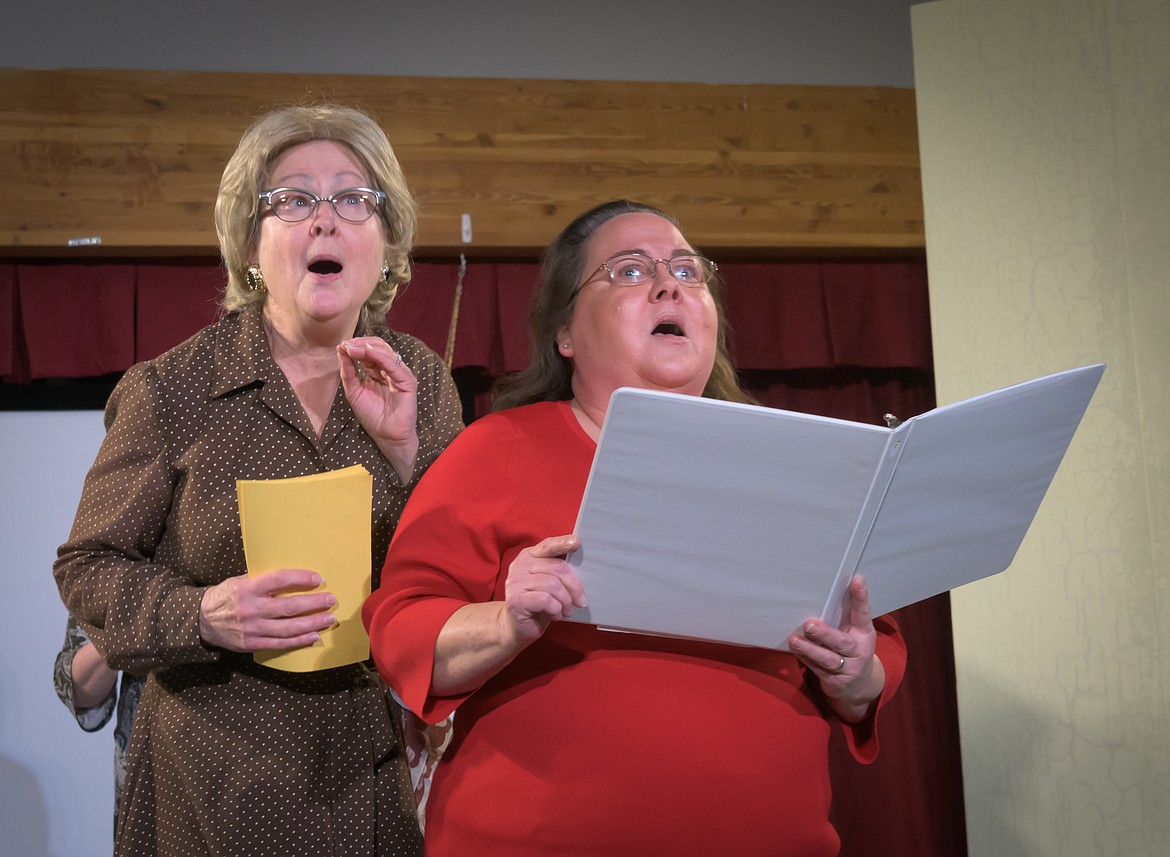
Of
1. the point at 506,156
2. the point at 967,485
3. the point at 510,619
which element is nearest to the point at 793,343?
the point at 506,156

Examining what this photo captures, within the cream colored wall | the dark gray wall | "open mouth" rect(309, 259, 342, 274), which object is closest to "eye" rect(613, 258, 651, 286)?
"open mouth" rect(309, 259, 342, 274)

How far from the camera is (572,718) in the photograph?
1.30 m

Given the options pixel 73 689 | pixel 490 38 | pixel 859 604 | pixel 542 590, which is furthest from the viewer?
pixel 490 38

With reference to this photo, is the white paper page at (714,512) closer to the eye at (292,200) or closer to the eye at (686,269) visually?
the eye at (686,269)

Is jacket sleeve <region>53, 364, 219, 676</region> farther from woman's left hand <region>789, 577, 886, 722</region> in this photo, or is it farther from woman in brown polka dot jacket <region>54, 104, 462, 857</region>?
woman's left hand <region>789, 577, 886, 722</region>

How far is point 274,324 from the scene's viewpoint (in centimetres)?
164

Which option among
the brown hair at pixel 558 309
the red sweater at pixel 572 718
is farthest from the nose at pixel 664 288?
the red sweater at pixel 572 718

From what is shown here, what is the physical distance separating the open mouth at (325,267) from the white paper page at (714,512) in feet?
2.14

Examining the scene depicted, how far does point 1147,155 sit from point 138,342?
3179 mm

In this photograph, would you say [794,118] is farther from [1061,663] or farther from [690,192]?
[1061,663]

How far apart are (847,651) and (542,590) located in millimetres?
393

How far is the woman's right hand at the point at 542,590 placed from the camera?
1151mm

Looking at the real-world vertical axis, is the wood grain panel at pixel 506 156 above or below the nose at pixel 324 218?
above

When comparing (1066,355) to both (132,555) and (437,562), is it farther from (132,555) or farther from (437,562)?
(132,555)
